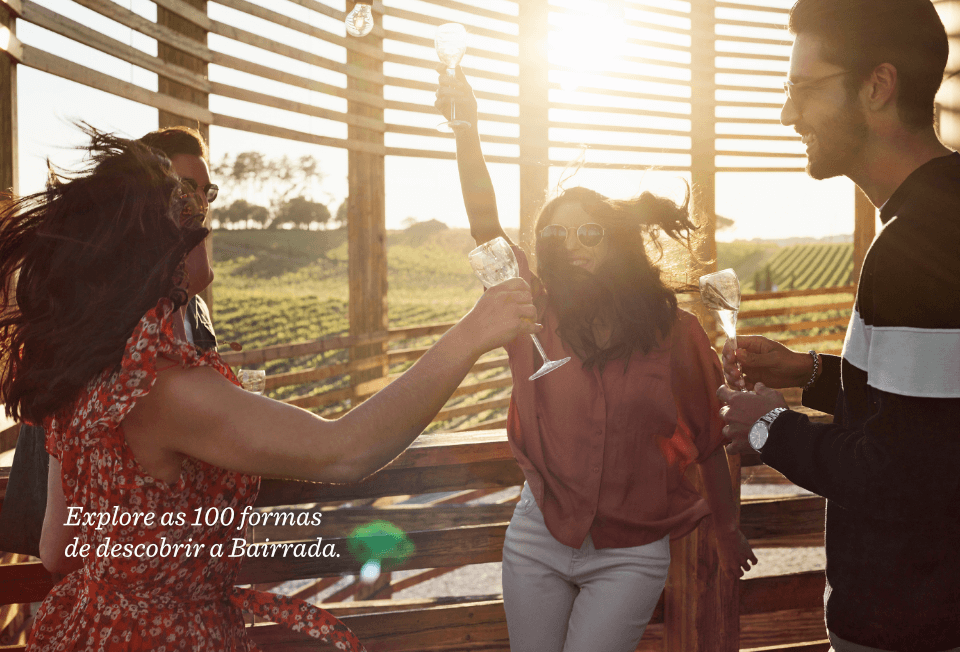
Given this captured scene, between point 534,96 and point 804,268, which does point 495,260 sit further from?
point 804,268

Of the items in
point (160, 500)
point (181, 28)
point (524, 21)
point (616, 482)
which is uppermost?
point (524, 21)

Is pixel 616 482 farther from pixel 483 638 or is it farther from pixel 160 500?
pixel 160 500

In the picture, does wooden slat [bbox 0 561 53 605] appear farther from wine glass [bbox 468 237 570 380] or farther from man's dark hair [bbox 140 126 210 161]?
wine glass [bbox 468 237 570 380]

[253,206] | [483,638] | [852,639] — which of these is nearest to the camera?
[852,639]

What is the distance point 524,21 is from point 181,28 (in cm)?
413

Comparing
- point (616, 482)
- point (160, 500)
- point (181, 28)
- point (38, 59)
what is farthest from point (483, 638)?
point (181, 28)

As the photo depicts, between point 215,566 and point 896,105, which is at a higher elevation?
point 896,105

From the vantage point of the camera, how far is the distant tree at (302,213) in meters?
17.5

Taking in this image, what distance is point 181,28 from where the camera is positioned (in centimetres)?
496

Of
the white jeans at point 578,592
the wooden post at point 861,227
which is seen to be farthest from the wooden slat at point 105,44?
the wooden post at point 861,227

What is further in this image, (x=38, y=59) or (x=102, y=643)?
(x=38, y=59)

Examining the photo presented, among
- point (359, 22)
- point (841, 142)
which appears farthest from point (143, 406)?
point (359, 22)

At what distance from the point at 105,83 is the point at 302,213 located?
14.5 meters

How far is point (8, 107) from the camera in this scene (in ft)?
10.4
